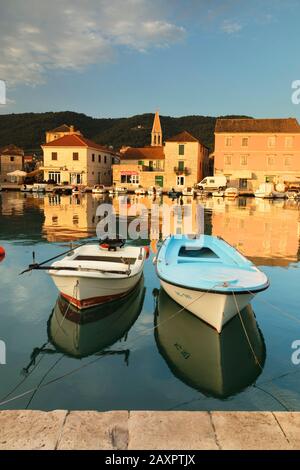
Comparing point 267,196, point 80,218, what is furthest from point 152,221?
point 267,196

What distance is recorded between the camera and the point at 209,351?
7.41 metres

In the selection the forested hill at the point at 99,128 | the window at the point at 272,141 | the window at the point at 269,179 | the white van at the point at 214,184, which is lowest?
the white van at the point at 214,184

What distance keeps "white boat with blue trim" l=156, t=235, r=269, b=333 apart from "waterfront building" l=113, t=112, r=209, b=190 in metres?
50.5

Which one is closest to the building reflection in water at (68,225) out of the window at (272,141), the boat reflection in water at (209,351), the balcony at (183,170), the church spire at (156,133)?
the boat reflection in water at (209,351)

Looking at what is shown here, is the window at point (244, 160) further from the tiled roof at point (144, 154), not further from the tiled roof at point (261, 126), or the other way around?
the tiled roof at point (144, 154)

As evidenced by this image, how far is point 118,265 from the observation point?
9.63 metres

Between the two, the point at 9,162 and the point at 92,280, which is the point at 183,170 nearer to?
the point at 9,162

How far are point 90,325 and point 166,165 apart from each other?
5443 centimetres

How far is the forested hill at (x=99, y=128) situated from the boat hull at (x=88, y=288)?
10165 cm

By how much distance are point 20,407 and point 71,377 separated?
1.06 meters

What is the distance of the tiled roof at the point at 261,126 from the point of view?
5727 cm

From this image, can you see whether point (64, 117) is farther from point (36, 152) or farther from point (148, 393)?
point (148, 393)

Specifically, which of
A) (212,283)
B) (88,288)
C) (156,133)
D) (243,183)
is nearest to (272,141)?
(243,183)

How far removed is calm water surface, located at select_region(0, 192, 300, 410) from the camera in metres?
5.74
